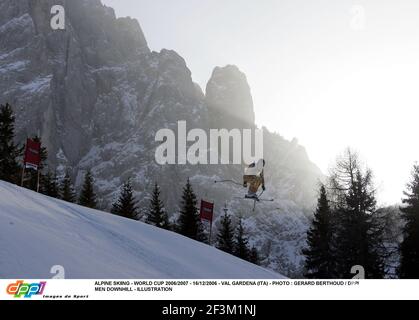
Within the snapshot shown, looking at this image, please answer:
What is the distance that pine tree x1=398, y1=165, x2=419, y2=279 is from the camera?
25.3m

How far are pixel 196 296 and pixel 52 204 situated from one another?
8784 millimetres

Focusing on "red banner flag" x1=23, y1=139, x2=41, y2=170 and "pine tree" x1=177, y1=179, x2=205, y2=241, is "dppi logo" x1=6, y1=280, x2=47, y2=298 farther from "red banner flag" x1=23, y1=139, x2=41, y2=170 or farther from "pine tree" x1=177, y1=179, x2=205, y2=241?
"pine tree" x1=177, y1=179, x2=205, y2=241

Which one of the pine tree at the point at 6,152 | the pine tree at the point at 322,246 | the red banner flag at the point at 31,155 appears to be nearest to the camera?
the red banner flag at the point at 31,155

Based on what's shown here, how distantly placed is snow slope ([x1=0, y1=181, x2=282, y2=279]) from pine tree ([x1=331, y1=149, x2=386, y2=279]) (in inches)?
462

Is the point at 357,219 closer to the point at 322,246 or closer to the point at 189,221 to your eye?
the point at 322,246

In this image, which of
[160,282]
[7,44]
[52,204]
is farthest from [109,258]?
[7,44]

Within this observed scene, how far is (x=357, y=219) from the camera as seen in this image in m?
24.4

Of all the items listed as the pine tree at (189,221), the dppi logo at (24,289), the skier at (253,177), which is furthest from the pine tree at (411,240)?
the dppi logo at (24,289)

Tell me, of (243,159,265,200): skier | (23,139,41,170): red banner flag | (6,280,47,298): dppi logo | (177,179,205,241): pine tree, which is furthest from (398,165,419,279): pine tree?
(6,280,47,298): dppi logo

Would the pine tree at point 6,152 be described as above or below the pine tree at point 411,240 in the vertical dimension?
above

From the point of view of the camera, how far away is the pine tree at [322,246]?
111ft

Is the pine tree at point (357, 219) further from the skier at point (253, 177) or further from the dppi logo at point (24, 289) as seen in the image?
the dppi logo at point (24, 289)

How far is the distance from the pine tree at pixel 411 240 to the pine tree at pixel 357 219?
1.35m

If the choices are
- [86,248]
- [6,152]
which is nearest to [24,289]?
[86,248]
